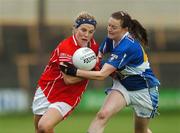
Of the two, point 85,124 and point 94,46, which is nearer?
point 94,46

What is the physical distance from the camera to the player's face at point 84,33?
39.5ft

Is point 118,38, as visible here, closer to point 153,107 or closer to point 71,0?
point 153,107

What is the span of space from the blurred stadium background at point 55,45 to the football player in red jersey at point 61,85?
778cm

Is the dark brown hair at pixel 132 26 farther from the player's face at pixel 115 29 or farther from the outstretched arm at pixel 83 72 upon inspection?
the outstretched arm at pixel 83 72

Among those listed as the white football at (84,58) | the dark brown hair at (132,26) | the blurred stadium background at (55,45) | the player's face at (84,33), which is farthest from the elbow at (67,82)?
the blurred stadium background at (55,45)

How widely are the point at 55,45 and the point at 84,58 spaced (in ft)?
50.0

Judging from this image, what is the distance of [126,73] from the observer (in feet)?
41.3

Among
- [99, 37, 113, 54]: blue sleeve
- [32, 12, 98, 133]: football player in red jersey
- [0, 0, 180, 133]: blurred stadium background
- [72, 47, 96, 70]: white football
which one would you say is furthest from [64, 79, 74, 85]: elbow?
[0, 0, 180, 133]: blurred stadium background

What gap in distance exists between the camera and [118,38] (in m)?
12.5

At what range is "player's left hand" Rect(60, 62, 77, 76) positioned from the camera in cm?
1197

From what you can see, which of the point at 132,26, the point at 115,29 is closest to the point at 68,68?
the point at 115,29

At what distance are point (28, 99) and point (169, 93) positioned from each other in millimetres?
4135

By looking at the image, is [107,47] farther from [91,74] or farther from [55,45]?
[55,45]

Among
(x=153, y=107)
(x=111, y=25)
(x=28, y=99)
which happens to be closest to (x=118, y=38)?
(x=111, y=25)
